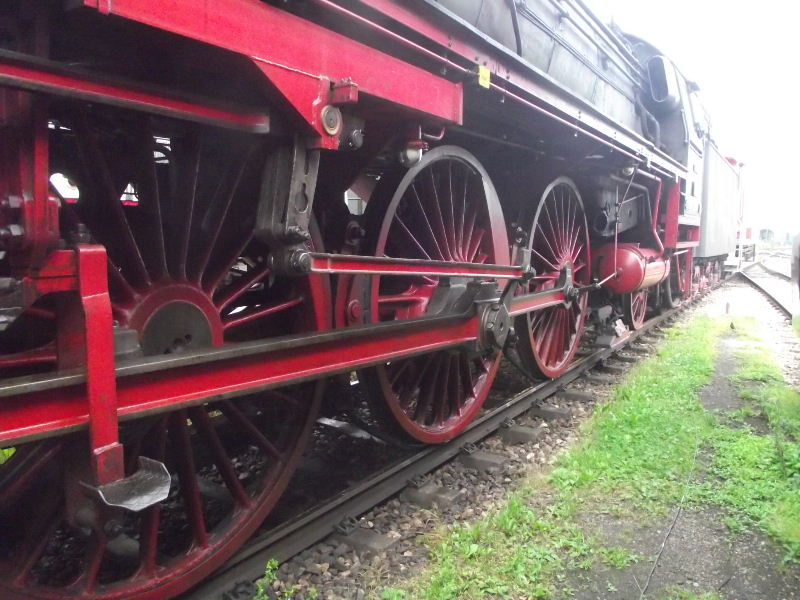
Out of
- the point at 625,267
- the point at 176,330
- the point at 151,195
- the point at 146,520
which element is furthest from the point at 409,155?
the point at 625,267

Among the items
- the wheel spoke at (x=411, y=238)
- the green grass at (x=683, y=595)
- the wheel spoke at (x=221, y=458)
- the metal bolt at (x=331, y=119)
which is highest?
the metal bolt at (x=331, y=119)

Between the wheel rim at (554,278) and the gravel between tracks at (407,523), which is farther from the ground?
the wheel rim at (554,278)

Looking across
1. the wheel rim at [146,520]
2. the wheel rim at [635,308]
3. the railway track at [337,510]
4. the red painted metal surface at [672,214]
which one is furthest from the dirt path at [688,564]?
the red painted metal surface at [672,214]

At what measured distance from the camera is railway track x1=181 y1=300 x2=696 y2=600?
242 cm

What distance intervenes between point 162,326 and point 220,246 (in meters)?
0.58

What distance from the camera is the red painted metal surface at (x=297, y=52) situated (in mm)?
1649

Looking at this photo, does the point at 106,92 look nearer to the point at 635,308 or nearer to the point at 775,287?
the point at 635,308

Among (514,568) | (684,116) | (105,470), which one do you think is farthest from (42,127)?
(684,116)

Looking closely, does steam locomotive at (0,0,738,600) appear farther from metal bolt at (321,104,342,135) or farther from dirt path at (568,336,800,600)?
dirt path at (568,336,800,600)

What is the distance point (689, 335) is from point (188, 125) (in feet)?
25.4

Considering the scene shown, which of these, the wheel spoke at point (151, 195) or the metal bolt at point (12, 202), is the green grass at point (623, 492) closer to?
the wheel spoke at point (151, 195)

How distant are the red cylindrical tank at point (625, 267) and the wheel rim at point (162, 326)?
4.52m

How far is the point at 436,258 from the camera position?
377cm

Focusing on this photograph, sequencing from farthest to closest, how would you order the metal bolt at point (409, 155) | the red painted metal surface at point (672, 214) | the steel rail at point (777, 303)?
the steel rail at point (777, 303) < the red painted metal surface at point (672, 214) < the metal bolt at point (409, 155)
